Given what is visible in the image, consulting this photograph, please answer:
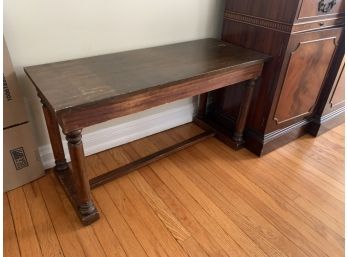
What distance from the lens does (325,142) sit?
2188 millimetres

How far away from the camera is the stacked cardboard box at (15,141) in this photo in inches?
51.9

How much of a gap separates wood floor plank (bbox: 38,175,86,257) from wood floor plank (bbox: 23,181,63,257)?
19 millimetres

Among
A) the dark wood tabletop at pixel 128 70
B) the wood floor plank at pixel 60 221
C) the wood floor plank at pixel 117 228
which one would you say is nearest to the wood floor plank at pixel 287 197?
the wood floor plank at pixel 117 228

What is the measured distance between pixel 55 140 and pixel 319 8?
1695mm

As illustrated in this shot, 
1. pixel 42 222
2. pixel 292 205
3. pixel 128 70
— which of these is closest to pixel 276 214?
pixel 292 205

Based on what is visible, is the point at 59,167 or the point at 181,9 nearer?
the point at 59,167

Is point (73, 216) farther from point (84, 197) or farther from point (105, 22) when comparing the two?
point (105, 22)

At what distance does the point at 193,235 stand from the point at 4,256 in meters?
0.90

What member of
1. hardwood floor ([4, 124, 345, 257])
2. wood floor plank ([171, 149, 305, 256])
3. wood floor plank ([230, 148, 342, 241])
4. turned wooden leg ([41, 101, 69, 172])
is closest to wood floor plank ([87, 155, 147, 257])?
hardwood floor ([4, 124, 345, 257])

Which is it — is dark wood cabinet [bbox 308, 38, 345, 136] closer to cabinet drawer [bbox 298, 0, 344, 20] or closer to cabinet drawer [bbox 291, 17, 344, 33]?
cabinet drawer [bbox 291, 17, 344, 33]

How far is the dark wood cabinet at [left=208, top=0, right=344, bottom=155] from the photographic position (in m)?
1.57

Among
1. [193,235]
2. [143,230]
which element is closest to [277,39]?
[193,235]

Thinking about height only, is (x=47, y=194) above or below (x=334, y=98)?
below

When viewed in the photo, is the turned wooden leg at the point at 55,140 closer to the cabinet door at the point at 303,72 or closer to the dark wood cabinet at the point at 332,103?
the cabinet door at the point at 303,72
